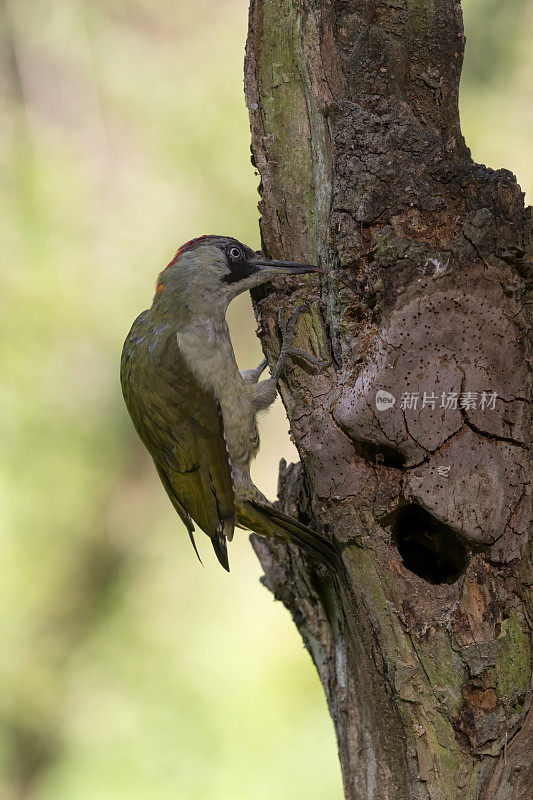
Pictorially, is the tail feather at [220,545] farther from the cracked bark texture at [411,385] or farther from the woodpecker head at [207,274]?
the woodpecker head at [207,274]

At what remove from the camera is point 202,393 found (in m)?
2.42

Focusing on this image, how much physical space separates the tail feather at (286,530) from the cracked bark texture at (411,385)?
65 mm

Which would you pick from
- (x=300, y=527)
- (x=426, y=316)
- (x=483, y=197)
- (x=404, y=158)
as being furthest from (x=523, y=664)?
(x=404, y=158)

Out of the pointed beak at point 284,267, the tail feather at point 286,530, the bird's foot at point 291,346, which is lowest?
the tail feather at point 286,530

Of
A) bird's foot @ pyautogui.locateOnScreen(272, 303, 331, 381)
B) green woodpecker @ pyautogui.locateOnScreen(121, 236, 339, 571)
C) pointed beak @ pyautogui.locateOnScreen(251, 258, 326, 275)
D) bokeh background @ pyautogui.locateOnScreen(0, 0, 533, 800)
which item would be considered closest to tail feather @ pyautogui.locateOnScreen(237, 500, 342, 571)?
green woodpecker @ pyautogui.locateOnScreen(121, 236, 339, 571)

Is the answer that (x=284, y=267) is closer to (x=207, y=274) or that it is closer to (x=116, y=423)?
(x=207, y=274)

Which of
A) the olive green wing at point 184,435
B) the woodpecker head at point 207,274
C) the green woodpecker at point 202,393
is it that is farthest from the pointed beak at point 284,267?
the olive green wing at point 184,435

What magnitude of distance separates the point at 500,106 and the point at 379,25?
2240 millimetres

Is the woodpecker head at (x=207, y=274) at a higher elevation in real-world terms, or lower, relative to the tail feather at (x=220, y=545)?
higher

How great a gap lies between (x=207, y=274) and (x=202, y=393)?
0.42 meters

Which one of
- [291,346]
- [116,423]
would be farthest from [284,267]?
[116,423]

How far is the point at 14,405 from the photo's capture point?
13.8 feet

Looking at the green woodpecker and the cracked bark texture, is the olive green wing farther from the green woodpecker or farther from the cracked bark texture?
the cracked bark texture

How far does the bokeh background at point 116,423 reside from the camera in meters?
4.09
